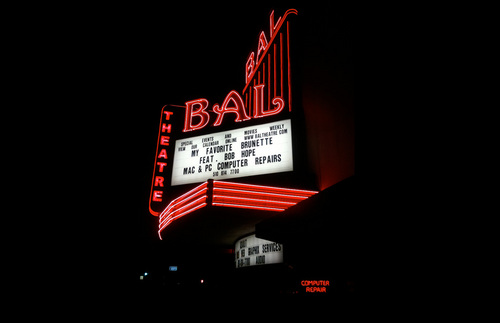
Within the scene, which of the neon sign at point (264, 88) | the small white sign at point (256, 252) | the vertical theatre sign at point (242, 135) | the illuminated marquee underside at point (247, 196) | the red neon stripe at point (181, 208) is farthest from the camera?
the neon sign at point (264, 88)

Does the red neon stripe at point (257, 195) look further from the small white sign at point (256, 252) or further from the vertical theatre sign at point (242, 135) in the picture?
the small white sign at point (256, 252)

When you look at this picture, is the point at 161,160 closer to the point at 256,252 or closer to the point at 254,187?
the point at 256,252

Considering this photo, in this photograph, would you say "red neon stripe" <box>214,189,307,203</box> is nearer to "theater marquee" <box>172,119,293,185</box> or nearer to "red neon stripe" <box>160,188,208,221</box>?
"red neon stripe" <box>160,188,208,221</box>

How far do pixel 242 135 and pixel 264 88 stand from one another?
2156mm

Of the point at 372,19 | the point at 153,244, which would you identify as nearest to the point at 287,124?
the point at 372,19

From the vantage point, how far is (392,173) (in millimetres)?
3582

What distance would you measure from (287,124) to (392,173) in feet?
17.9

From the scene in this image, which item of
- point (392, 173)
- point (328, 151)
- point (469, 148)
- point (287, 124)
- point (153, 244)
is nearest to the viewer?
point (469, 148)

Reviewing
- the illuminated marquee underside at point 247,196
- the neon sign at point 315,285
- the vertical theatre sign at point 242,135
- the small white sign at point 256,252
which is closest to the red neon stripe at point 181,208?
the illuminated marquee underside at point 247,196

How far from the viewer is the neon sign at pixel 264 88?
9594mm

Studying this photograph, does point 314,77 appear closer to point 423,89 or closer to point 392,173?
point 423,89

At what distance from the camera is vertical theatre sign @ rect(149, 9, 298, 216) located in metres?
8.95

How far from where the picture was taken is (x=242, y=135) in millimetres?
9531

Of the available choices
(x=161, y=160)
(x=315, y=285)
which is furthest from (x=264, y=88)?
(x=315, y=285)
